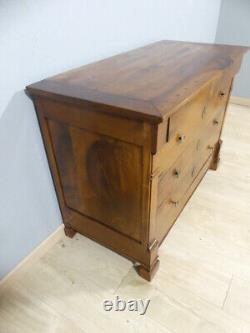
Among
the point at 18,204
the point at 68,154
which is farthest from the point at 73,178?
the point at 18,204

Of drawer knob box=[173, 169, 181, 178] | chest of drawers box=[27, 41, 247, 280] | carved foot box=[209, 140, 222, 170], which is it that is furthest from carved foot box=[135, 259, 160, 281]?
carved foot box=[209, 140, 222, 170]

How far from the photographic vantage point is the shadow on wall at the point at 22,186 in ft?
3.21

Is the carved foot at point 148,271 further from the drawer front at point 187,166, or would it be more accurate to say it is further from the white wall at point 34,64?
the white wall at point 34,64

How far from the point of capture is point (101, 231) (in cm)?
120

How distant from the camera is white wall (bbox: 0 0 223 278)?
2.96 feet

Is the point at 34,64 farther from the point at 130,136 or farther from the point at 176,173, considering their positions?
the point at 176,173

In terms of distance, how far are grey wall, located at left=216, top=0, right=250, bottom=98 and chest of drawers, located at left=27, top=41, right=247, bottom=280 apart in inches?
57.4

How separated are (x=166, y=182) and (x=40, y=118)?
0.55 metres

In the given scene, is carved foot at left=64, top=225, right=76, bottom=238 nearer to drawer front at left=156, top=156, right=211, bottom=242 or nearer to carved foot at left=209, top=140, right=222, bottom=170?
drawer front at left=156, top=156, right=211, bottom=242

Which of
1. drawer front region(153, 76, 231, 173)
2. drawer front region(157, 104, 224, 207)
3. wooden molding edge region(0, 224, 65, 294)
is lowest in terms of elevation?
wooden molding edge region(0, 224, 65, 294)

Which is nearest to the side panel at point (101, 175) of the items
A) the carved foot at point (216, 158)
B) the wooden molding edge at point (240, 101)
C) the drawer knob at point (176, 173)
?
the drawer knob at point (176, 173)

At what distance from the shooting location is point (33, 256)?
4.14 ft

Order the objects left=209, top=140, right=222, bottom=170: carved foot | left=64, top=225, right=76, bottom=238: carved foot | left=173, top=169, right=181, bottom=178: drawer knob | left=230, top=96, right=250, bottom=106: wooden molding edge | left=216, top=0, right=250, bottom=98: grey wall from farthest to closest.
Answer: left=230, top=96, right=250, bottom=106: wooden molding edge < left=216, top=0, right=250, bottom=98: grey wall < left=209, top=140, right=222, bottom=170: carved foot < left=64, top=225, right=76, bottom=238: carved foot < left=173, top=169, right=181, bottom=178: drawer knob

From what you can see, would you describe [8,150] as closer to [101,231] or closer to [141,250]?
[101,231]
